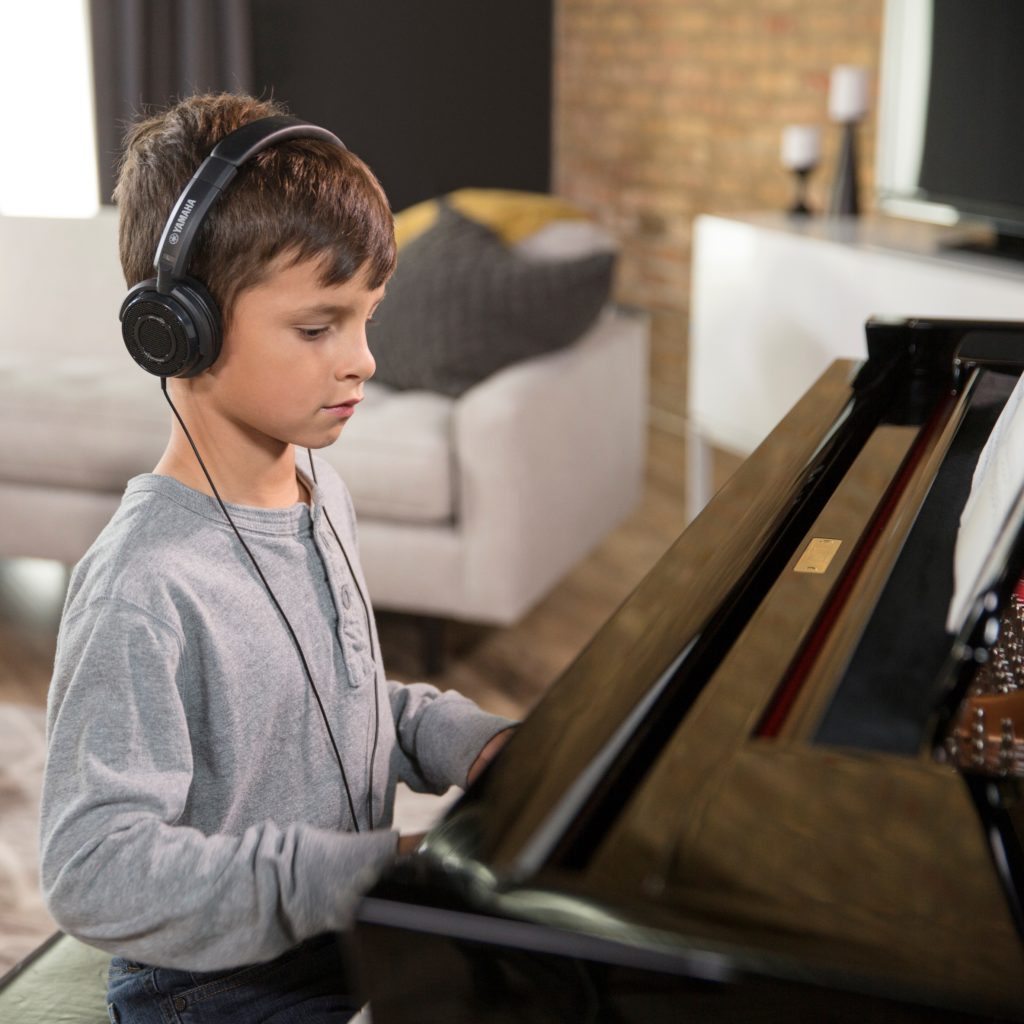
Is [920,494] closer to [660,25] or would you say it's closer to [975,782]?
[975,782]

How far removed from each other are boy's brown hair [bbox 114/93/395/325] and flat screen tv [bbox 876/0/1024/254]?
2122 millimetres

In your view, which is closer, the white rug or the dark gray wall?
the white rug

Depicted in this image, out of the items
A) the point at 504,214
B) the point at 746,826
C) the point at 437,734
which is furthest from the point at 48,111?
the point at 746,826

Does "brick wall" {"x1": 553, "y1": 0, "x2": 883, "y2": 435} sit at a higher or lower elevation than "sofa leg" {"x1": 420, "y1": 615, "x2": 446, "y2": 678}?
higher

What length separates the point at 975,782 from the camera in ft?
2.31

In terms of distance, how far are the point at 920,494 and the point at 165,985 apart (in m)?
0.66

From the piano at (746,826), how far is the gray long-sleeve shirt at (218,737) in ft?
0.22

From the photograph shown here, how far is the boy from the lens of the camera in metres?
0.74

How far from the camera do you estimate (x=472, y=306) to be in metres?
2.40

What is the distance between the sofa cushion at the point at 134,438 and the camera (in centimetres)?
236

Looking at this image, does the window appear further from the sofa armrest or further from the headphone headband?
the headphone headband

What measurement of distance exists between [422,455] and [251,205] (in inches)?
60.2

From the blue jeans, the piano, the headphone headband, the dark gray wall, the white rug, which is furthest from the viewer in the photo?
the dark gray wall

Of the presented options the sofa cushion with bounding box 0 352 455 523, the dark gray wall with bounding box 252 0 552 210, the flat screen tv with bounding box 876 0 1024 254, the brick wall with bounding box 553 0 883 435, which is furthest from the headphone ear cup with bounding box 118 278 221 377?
the dark gray wall with bounding box 252 0 552 210
